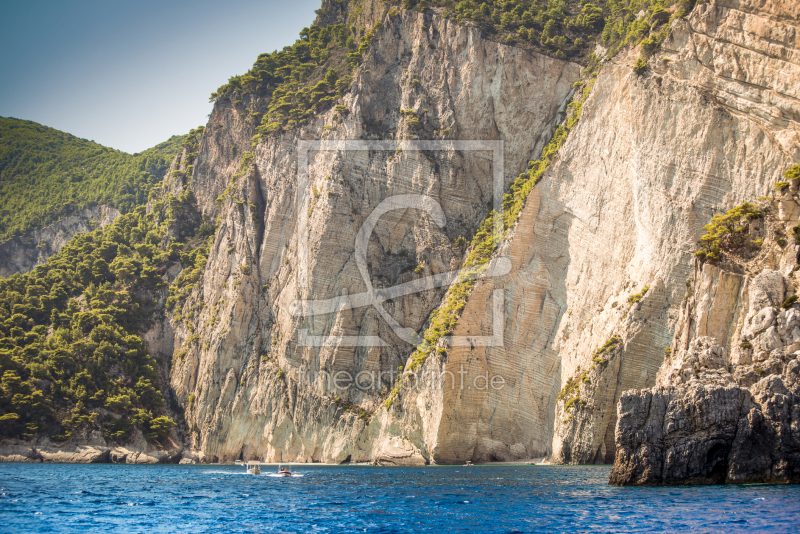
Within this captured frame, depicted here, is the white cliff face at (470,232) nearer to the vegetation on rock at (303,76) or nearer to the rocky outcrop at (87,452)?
the vegetation on rock at (303,76)

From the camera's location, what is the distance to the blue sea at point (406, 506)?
71.9 feet

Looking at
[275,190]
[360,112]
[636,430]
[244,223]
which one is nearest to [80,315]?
[244,223]

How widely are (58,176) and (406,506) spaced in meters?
116

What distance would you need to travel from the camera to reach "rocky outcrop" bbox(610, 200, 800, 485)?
2855cm

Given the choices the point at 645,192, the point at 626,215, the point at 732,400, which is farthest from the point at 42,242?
the point at 732,400

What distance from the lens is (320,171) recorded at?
72562 mm

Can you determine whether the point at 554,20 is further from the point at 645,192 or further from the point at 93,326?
the point at 93,326

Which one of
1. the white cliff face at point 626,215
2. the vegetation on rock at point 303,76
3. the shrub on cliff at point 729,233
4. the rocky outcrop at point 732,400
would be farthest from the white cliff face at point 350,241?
the rocky outcrop at point 732,400

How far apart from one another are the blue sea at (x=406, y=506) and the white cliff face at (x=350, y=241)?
22.8 meters

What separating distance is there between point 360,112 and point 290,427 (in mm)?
34628

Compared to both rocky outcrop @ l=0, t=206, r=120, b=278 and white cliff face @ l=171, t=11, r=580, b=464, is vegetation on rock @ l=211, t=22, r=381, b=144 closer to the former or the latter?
white cliff face @ l=171, t=11, r=580, b=464

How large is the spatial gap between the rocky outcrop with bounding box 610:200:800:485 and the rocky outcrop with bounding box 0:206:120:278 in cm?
9858

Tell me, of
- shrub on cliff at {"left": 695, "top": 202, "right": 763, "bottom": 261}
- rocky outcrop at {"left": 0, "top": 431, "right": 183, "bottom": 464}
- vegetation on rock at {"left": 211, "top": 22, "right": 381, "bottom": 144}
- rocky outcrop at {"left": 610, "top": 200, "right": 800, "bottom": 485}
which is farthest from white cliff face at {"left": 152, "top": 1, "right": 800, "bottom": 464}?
rocky outcrop at {"left": 0, "top": 431, "right": 183, "bottom": 464}

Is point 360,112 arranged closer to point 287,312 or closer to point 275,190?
point 275,190
